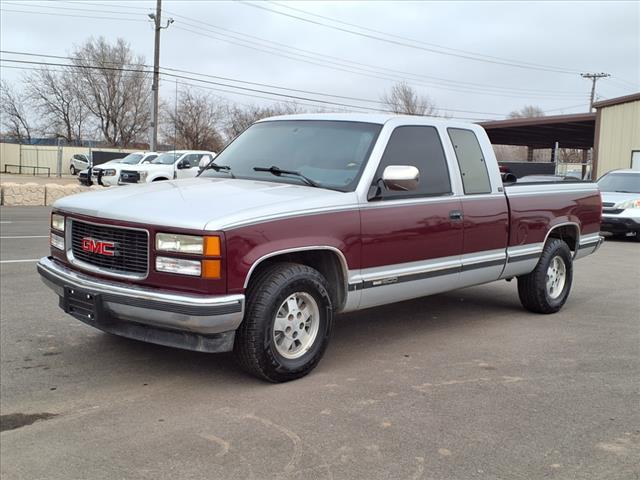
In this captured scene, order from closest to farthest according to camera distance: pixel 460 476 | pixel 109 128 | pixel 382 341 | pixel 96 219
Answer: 1. pixel 460 476
2. pixel 96 219
3. pixel 382 341
4. pixel 109 128

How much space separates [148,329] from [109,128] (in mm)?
63692

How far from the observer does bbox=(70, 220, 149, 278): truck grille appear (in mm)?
4156

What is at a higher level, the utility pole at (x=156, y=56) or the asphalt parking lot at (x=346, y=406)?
the utility pole at (x=156, y=56)

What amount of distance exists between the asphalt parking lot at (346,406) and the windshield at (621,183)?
1085 cm

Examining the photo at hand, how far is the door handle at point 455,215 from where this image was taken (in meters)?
5.57

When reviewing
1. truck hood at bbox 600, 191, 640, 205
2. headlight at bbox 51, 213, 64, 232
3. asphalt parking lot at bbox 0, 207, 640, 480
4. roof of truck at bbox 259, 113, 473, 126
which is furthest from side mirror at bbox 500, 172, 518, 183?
truck hood at bbox 600, 191, 640, 205

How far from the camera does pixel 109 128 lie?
63812mm

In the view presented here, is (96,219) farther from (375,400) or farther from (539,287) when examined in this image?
(539,287)

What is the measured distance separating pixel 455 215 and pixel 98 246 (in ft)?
9.57

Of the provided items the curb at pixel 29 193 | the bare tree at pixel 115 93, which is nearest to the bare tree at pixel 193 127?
the bare tree at pixel 115 93

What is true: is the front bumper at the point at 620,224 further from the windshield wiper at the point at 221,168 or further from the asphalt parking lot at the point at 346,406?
the windshield wiper at the point at 221,168

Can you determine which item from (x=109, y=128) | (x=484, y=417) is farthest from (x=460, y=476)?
(x=109, y=128)

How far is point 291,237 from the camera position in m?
4.36

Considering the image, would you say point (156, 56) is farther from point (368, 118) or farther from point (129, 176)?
point (368, 118)
